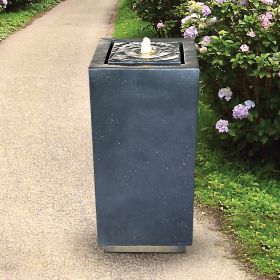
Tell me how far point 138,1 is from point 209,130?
17.8 ft

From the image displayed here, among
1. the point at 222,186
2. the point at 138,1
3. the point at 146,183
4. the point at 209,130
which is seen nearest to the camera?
the point at 146,183

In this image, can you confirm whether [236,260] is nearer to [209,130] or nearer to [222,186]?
[222,186]

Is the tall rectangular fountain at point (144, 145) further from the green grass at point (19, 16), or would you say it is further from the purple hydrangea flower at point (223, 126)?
the green grass at point (19, 16)

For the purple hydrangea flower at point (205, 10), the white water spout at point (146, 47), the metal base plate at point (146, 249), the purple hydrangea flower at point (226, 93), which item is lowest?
the metal base plate at point (146, 249)

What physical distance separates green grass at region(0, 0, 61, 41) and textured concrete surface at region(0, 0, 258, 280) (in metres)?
3.80

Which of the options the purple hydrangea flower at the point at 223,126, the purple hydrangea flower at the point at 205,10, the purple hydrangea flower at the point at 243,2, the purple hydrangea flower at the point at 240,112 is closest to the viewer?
the purple hydrangea flower at the point at 240,112

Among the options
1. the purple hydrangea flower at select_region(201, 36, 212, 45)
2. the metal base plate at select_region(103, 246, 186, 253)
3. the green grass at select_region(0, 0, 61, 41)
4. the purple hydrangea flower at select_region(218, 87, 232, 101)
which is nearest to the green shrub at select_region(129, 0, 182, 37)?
the green grass at select_region(0, 0, 61, 41)

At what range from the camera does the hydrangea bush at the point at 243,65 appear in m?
4.53

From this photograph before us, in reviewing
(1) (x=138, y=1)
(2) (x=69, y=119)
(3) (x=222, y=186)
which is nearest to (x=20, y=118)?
(2) (x=69, y=119)

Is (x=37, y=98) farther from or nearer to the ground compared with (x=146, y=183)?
nearer to the ground

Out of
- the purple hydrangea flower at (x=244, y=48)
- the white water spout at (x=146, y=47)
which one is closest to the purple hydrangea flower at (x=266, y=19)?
the purple hydrangea flower at (x=244, y=48)

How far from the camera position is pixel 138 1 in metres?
10.5

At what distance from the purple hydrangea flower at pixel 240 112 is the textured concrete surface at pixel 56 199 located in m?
0.94

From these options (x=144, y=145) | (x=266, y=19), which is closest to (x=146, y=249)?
(x=144, y=145)
